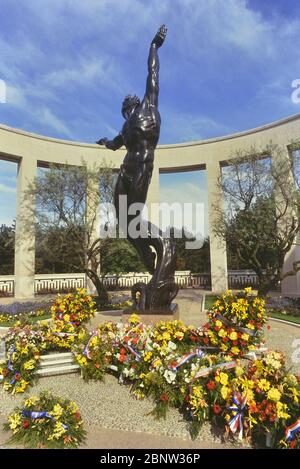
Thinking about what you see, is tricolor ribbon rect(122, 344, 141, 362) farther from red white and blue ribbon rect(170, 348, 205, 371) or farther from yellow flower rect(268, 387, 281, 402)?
yellow flower rect(268, 387, 281, 402)

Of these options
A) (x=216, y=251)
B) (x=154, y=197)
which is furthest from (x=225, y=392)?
(x=154, y=197)

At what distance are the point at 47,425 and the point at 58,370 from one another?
64.4 inches

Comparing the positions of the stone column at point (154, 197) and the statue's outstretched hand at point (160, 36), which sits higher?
the statue's outstretched hand at point (160, 36)

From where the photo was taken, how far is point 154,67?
251 inches

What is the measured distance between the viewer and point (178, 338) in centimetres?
441

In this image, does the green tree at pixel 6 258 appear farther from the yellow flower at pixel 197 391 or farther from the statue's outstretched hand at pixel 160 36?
the yellow flower at pixel 197 391

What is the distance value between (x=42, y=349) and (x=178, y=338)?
195cm

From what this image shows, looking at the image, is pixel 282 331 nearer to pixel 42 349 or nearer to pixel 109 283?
pixel 42 349

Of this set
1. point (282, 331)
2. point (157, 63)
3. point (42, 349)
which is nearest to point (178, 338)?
point (42, 349)

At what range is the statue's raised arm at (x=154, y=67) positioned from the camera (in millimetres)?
6359

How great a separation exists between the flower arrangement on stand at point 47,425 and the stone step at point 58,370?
1.36 meters

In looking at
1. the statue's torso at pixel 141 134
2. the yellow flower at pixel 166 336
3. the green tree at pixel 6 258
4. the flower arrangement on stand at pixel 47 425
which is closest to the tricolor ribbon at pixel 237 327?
the yellow flower at pixel 166 336

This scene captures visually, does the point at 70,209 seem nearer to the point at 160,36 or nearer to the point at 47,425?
the point at 160,36

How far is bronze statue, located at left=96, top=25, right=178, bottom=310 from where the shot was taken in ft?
20.9
